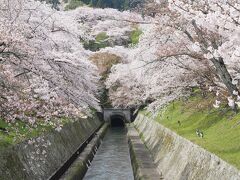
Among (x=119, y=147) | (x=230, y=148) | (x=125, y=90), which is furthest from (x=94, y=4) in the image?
(x=230, y=148)

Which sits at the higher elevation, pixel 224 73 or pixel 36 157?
pixel 224 73

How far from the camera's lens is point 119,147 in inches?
1759

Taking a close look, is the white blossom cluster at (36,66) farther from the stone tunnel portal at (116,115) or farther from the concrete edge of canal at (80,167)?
the stone tunnel portal at (116,115)

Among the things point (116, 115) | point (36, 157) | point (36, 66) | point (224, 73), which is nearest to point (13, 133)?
point (36, 157)

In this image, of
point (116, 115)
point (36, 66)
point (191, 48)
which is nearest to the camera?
point (36, 66)

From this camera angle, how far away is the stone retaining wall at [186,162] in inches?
535

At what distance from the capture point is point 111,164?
34062 millimetres

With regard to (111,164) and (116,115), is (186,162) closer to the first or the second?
(111,164)

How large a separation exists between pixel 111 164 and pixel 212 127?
1330cm

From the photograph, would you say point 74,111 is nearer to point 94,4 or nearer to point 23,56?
point 23,56

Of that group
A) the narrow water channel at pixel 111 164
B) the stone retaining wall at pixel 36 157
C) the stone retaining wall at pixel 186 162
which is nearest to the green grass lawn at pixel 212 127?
the stone retaining wall at pixel 186 162

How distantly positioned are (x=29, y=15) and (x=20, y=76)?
10.3 ft

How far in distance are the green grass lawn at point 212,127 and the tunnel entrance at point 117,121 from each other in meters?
47.5

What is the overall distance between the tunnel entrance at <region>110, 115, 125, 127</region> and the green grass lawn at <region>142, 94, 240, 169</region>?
47518mm
